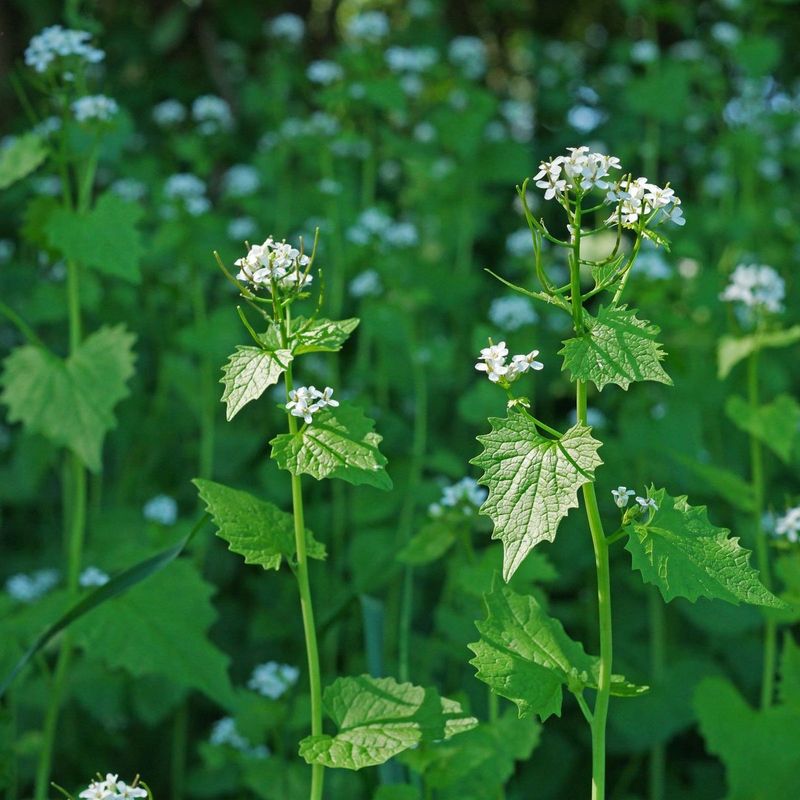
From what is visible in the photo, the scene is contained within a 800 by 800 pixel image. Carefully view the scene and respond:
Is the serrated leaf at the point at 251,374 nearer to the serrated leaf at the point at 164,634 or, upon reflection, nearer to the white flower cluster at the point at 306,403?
the white flower cluster at the point at 306,403

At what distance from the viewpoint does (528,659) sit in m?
1.96

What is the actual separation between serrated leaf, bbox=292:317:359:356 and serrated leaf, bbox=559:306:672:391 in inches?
15.9

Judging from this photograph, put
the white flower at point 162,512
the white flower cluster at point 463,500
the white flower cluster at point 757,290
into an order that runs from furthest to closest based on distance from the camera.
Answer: the white flower at point 162,512, the white flower cluster at point 757,290, the white flower cluster at point 463,500

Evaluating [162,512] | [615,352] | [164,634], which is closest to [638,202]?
[615,352]

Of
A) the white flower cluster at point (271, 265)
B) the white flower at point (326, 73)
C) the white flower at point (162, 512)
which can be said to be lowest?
the white flower at point (162, 512)

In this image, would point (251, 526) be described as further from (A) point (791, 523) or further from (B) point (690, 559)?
(A) point (791, 523)

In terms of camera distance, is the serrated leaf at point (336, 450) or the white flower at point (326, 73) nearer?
the serrated leaf at point (336, 450)

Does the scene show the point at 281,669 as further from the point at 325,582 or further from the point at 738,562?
the point at 738,562

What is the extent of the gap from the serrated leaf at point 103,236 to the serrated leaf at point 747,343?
1.71 meters

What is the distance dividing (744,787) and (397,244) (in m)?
2.65

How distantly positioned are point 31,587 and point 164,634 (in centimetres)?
85

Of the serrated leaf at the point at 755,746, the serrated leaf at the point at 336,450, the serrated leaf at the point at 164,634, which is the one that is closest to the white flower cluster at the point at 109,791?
the serrated leaf at the point at 336,450

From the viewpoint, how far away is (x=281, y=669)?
2975mm

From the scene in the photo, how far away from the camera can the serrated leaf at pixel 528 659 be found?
1.88 metres
